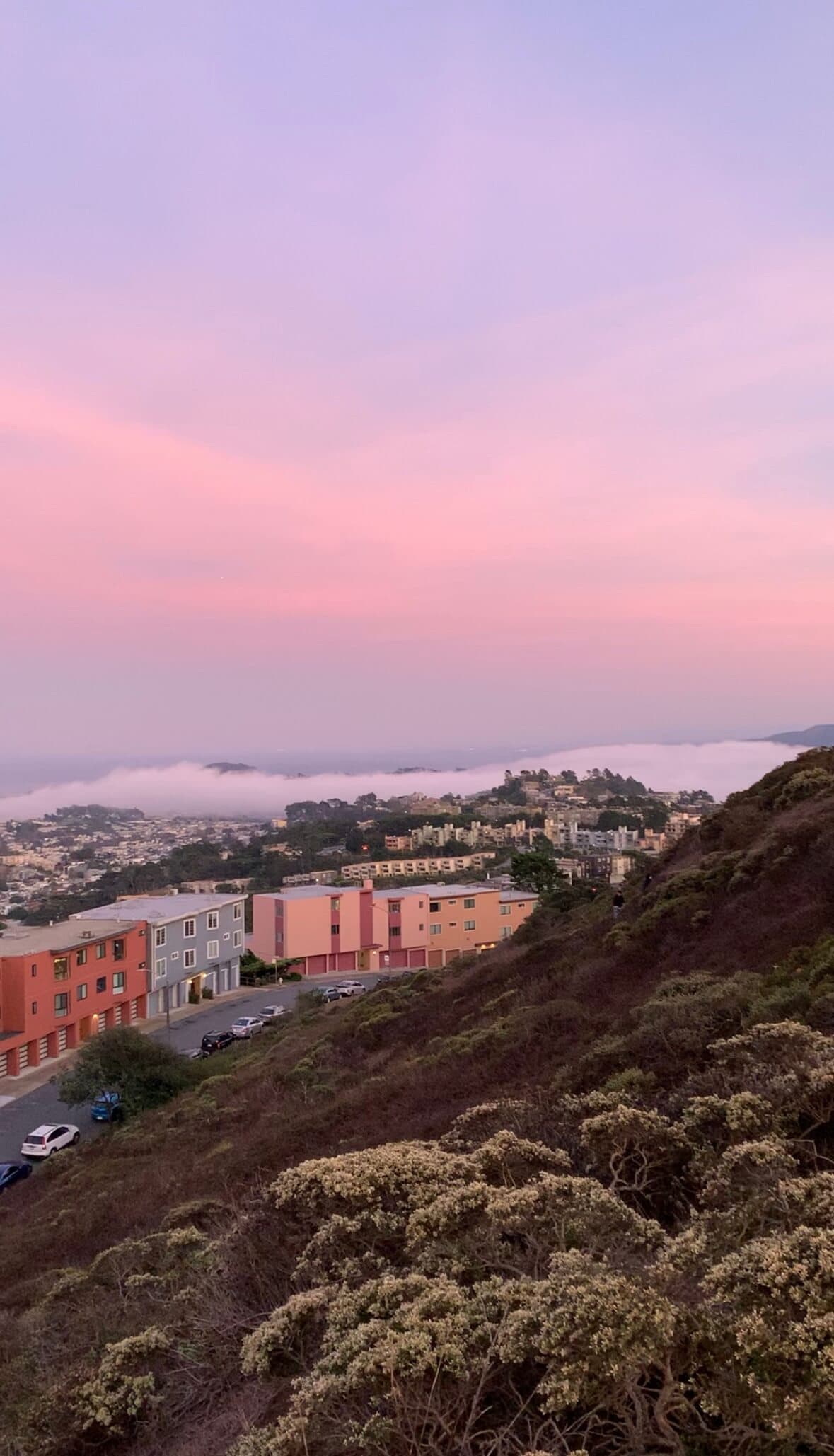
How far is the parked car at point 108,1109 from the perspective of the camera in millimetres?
21688

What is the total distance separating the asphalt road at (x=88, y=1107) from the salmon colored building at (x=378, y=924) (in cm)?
397

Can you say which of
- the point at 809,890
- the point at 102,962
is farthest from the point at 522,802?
the point at 809,890

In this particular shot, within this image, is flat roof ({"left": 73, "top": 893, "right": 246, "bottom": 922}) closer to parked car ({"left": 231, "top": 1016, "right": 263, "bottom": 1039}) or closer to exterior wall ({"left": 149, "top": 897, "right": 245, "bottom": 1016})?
exterior wall ({"left": 149, "top": 897, "right": 245, "bottom": 1016})

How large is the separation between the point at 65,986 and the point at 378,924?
65.9 ft

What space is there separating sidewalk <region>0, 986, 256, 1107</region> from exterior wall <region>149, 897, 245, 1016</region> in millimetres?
741

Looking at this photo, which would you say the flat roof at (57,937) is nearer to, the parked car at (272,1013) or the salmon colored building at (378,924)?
the parked car at (272,1013)

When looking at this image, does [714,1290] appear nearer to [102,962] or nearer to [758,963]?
[758,963]

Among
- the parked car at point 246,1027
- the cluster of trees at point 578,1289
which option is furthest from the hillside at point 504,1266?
the parked car at point 246,1027

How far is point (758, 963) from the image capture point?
1134 centimetres

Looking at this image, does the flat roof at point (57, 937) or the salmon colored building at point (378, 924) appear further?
the salmon colored building at point (378, 924)

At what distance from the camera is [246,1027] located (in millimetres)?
31344

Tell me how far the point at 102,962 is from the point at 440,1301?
31.2 metres

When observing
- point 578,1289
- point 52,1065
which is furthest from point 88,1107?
point 578,1289

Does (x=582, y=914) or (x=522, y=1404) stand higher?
(x=522, y=1404)
